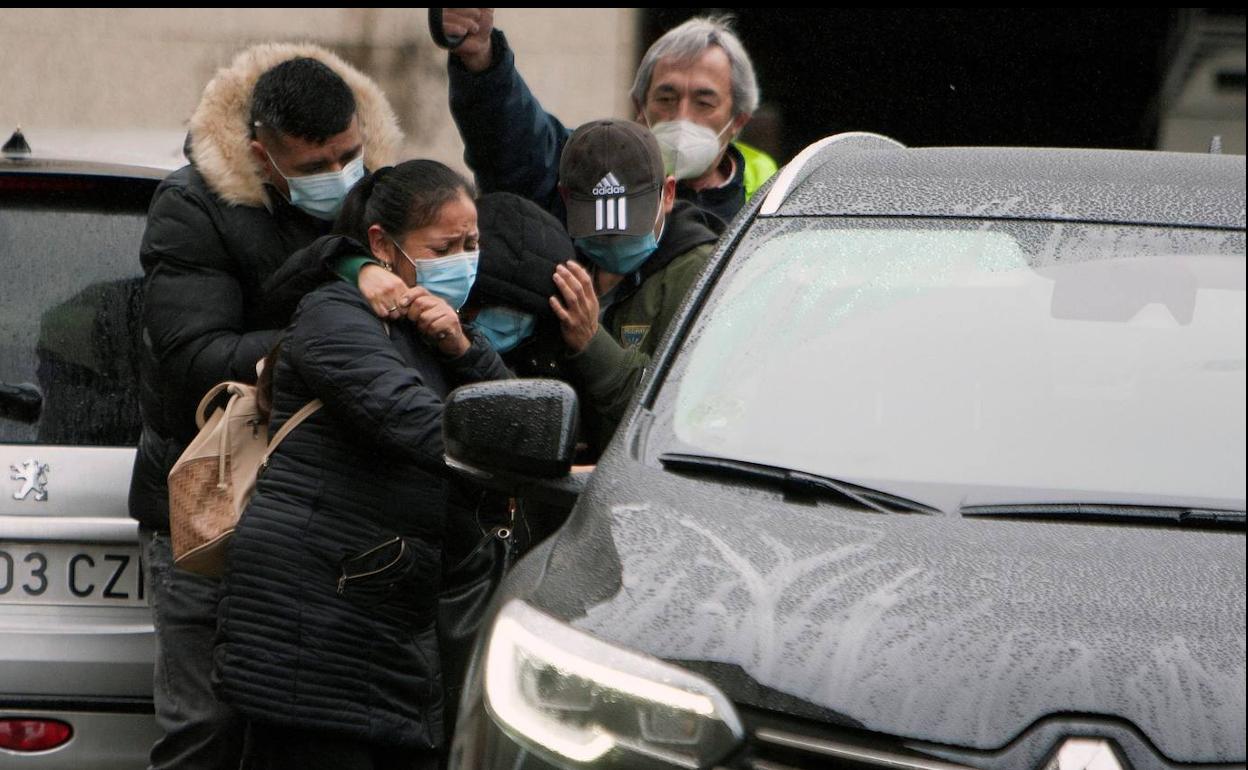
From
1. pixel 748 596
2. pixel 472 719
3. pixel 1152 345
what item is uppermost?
pixel 1152 345

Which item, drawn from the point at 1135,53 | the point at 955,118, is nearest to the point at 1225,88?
the point at 1135,53

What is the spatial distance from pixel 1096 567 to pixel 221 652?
172 centimetres

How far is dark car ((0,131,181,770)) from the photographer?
4262 mm

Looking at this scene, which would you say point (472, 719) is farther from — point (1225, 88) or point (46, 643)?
point (1225, 88)

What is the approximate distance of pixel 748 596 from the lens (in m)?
2.62

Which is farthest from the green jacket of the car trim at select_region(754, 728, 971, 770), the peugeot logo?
the car trim at select_region(754, 728, 971, 770)

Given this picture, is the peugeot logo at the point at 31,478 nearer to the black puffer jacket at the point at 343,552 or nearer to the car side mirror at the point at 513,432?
the black puffer jacket at the point at 343,552

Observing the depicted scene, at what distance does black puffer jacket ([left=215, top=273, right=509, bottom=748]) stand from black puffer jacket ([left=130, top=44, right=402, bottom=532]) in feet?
1.31

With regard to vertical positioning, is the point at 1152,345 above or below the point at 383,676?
above

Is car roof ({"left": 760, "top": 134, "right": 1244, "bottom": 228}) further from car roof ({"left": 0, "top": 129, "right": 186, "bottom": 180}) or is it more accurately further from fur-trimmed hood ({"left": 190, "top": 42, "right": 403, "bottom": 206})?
car roof ({"left": 0, "top": 129, "right": 186, "bottom": 180})

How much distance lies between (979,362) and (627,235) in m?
1.33

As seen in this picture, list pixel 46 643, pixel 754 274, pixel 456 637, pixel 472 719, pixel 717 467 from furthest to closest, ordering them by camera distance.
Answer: pixel 46 643
pixel 456 637
pixel 754 274
pixel 717 467
pixel 472 719

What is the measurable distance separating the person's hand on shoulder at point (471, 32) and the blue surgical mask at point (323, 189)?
0.55m

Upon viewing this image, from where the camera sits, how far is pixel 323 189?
14.1 feet
